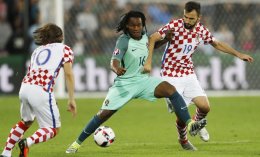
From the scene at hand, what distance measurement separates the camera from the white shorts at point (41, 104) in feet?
33.3

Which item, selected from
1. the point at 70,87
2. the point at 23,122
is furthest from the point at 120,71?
the point at 23,122

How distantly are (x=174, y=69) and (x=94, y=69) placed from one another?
9761 mm

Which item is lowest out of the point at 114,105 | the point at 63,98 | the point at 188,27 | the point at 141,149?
the point at 63,98

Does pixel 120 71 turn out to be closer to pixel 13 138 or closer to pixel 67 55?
pixel 67 55

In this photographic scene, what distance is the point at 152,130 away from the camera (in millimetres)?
14875

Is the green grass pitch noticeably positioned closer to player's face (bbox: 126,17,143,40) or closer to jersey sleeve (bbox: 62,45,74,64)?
jersey sleeve (bbox: 62,45,74,64)

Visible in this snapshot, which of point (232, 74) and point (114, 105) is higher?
point (114, 105)

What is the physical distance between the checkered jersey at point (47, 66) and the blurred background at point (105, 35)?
11.4 meters

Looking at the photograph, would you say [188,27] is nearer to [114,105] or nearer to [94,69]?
[114,105]

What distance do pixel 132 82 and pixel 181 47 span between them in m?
1.28

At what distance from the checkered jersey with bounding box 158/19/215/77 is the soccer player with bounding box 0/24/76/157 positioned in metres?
2.21

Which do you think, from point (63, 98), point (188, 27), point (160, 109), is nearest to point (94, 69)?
point (63, 98)

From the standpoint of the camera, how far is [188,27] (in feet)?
39.9

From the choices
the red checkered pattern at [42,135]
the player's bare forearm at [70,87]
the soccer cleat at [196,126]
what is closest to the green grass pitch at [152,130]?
the soccer cleat at [196,126]
